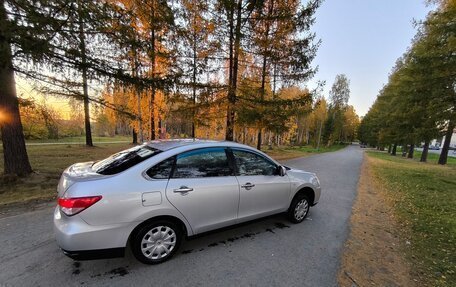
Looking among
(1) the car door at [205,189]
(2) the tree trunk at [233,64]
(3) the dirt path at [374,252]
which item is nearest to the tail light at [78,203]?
(1) the car door at [205,189]

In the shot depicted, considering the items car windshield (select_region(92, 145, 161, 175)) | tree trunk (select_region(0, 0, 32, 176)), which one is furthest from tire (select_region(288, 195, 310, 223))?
tree trunk (select_region(0, 0, 32, 176))

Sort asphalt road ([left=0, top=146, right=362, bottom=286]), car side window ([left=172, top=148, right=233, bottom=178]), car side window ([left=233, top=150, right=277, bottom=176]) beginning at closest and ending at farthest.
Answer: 1. asphalt road ([left=0, top=146, right=362, bottom=286])
2. car side window ([left=172, top=148, right=233, bottom=178])
3. car side window ([left=233, top=150, right=277, bottom=176])

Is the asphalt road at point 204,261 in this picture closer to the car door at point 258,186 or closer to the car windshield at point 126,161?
the car door at point 258,186

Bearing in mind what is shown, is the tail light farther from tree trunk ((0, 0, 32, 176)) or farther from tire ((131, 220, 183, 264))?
tree trunk ((0, 0, 32, 176))

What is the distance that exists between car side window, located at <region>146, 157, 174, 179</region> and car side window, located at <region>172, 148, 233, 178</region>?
0.28 feet

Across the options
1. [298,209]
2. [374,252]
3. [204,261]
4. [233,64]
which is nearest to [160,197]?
[204,261]

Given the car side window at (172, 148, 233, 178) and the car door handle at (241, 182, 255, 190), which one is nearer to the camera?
the car side window at (172, 148, 233, 178)

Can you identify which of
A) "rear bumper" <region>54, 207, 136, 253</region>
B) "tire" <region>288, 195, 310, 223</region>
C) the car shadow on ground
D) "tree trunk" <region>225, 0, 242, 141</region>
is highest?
"tree trunk" <region>225, 0, 242, 141</region>

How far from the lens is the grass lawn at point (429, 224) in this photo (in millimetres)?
3096

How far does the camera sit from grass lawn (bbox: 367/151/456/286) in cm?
310

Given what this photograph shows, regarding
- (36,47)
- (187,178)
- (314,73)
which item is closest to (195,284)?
(187,178)

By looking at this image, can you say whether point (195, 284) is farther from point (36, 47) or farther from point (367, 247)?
point (36, 47)

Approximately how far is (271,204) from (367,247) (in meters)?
1.74

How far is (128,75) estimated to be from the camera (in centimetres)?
668
